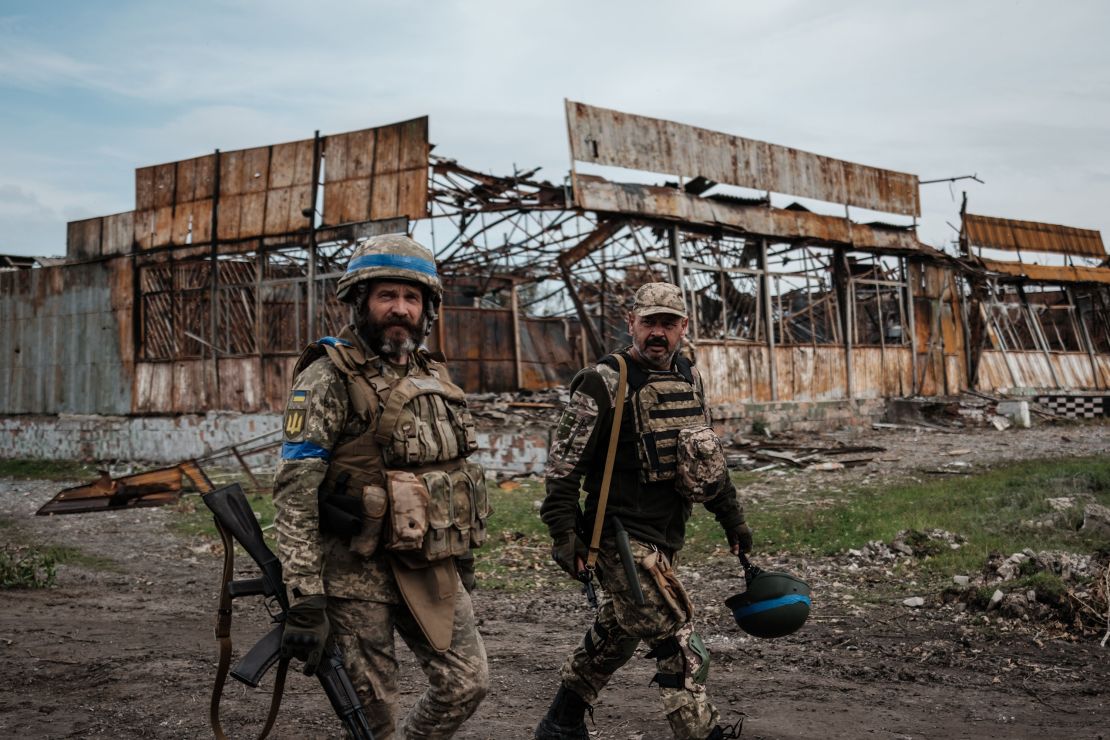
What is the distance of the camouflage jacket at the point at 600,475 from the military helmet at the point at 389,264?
0.90 meters

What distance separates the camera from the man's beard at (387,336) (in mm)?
2955

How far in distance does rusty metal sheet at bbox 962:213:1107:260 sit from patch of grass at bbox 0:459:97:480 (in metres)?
20.3

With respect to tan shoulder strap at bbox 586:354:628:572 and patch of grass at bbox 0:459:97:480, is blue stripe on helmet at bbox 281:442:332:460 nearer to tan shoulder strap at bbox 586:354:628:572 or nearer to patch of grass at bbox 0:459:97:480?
tan shoulder strap at bbox 586:354:628:572

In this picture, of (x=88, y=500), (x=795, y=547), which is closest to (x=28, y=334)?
(x=88, y=500)

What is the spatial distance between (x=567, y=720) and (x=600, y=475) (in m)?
1.02

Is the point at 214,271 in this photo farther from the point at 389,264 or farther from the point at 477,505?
the point at 477,505

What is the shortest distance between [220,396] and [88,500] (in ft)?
14.5

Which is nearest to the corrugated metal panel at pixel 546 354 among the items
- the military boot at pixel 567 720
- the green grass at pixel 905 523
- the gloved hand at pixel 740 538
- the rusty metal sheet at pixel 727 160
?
the rusty metal sheet at pixel 727 160

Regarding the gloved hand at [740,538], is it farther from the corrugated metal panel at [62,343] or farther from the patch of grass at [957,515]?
the corrugated metal panel at [62,343]

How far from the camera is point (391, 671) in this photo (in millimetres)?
2807

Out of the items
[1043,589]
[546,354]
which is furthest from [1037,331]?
[1043,589]

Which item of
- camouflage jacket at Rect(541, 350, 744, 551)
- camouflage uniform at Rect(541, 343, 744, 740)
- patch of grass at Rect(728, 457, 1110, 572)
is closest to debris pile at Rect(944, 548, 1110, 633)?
patch of grass at Rect(728, 457, 1110, 572)

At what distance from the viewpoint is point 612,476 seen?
11.9 feet

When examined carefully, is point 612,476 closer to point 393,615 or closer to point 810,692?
point 393,615
